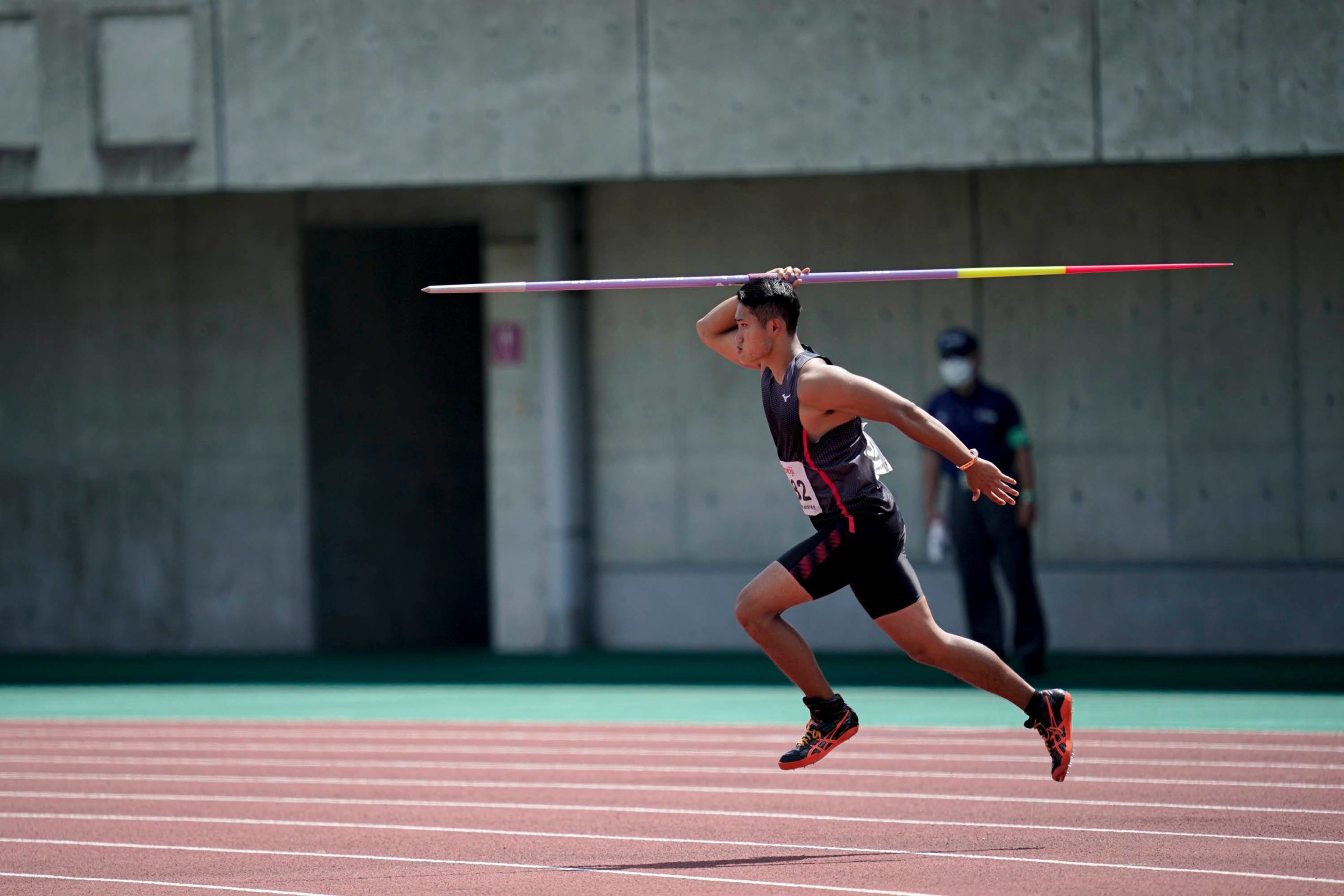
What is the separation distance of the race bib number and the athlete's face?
0.43 meters

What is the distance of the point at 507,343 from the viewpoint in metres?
15.2

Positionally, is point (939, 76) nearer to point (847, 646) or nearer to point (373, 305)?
point (847, 646)

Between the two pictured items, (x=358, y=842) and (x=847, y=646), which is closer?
(x=358, y=842)

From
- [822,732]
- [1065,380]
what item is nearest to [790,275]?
[822,732]

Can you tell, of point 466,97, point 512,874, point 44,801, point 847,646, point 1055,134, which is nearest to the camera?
point 512,874

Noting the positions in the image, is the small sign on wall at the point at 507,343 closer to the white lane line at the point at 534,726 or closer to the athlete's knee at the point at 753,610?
the white lane line at the point at 534,726

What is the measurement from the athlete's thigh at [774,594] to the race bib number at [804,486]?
26cm

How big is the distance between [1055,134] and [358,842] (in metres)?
7.36

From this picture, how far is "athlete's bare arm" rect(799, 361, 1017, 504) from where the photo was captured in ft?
22.0

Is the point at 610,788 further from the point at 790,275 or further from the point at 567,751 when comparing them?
the point at 790,275

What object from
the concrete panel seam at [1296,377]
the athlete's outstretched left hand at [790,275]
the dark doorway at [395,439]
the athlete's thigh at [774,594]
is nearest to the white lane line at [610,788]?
the athlete's thigh at [774,594]

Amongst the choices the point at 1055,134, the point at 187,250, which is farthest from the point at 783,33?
the point at 187,250

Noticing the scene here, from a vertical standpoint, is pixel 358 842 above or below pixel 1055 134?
below

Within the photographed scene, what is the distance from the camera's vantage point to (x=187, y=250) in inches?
643
